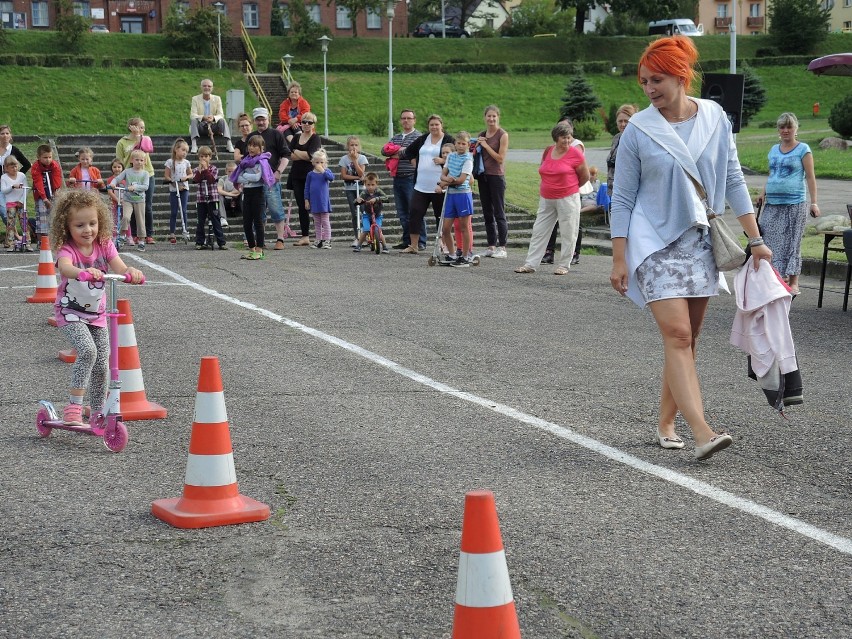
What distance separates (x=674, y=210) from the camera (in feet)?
20.3

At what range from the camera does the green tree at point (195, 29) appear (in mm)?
76375

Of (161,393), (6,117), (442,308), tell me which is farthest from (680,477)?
(6,117)

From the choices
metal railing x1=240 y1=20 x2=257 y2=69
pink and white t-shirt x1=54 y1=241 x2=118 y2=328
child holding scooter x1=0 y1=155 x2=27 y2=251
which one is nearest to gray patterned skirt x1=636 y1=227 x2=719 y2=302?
pink and white t-shirt x1=54 y1=241 x2=118 y2=328

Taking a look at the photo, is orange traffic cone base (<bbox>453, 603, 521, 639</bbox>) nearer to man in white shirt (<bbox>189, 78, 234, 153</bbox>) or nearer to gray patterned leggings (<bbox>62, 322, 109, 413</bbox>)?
gray patterned leggings (<bbox>62, 322, 109, 413</bbox>)

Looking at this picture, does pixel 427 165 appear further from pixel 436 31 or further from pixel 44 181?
pixel 436 31

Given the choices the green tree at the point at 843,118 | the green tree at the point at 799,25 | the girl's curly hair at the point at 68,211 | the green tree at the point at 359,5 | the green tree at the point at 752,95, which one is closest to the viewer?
the girl's curly hair at the point at 68,211

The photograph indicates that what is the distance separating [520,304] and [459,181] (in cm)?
434

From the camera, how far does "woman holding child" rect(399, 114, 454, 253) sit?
18391 mm

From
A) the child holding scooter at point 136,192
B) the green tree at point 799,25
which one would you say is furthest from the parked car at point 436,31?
the child holding scooter at point 136,192

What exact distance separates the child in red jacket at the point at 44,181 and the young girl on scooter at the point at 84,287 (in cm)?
1408

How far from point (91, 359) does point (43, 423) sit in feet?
1.43

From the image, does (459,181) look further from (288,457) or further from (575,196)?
(288,457)

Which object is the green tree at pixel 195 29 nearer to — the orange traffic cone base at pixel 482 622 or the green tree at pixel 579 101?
the green tree at pixel 579 101

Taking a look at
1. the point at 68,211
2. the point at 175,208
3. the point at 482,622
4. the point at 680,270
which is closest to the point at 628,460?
the point at 680,270
